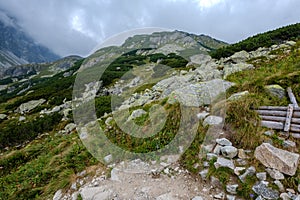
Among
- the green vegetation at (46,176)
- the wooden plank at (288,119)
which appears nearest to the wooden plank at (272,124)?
the wooden plank at (288,119)

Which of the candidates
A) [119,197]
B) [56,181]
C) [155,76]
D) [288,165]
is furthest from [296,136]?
[155,76]

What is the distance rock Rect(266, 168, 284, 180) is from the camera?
4.65m

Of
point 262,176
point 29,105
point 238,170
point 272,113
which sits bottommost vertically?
point 262,176

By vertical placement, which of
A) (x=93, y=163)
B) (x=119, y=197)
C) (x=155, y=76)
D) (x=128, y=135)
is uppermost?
(x=155, y=76)

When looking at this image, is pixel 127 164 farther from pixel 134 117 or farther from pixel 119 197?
pixel 134 117

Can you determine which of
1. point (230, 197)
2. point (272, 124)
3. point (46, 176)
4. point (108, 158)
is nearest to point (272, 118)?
point (272, 124)

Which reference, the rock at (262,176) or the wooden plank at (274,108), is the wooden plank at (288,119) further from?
the rock at (262,176)

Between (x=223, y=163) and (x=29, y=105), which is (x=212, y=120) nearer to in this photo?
(x=223, y=163)

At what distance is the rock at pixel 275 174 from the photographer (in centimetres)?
465

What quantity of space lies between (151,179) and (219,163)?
1884mm

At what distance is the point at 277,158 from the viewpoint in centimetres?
486

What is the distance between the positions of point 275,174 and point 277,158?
0.38 metres

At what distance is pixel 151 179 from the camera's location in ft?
19.0

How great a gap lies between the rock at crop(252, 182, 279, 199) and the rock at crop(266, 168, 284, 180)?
1.18ft
